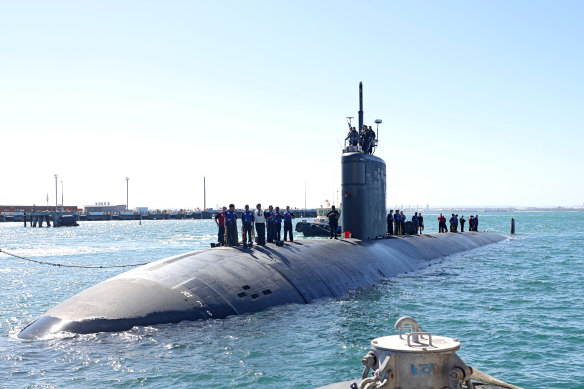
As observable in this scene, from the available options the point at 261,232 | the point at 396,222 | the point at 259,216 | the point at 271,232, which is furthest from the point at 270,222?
the point at 396,222

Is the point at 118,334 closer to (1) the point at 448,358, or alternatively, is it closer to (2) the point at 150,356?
(2) the point at 150,356

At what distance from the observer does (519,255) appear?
3691 cm

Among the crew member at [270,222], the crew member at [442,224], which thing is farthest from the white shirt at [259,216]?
the crew member at [442,224]

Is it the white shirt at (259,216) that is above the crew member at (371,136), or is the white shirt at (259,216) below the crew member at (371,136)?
below

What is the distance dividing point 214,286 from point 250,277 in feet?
4.57

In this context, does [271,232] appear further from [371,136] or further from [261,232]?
[371,136]

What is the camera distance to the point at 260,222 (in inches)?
753

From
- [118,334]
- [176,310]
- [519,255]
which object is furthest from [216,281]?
[519,255]

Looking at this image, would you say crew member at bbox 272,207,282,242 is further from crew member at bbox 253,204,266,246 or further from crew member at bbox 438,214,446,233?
crew member at bbox 438,214,446,233

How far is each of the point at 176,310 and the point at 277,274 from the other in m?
4.08

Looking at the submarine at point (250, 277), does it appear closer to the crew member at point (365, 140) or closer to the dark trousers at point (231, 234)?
the crew member at point (365, 140)

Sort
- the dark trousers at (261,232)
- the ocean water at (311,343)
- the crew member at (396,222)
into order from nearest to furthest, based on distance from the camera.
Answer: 1. the ocean water at (311,343)
2. the dark trousers at (261,232)
3. the crew member at (396,222)

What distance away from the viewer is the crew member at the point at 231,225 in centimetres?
1806

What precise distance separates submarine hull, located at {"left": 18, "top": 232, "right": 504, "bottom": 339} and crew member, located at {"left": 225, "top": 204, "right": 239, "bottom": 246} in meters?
0.77
